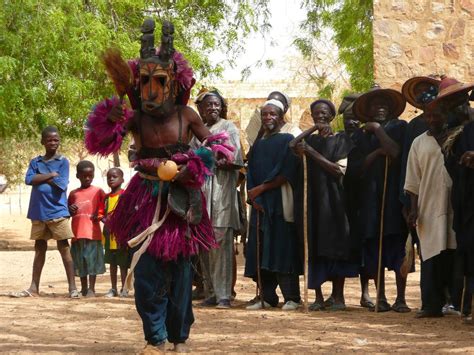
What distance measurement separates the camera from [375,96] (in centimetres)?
1071

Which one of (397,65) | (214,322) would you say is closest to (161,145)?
(214,322)

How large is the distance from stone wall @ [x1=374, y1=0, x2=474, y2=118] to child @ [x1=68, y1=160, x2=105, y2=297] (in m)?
4.24

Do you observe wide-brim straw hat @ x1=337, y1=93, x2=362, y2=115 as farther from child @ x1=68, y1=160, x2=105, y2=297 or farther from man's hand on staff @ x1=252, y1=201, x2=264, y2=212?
child @ x1=68, y1=160, x2=105, y2=297

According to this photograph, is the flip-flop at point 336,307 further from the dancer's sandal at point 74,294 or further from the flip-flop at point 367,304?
the dancer's sandal at point 74,294

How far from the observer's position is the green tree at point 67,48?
19.5 meters

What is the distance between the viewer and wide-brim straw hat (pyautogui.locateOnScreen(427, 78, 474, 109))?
8961mm

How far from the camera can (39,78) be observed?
66.5ft

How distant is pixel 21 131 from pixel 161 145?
14.7 meters

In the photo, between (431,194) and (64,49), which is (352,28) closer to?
(64,49)

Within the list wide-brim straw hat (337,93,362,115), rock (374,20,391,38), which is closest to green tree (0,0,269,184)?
rock (374,20,391,38)

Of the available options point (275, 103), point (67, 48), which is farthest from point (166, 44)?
point (67, 48)

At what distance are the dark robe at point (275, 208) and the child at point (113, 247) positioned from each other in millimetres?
1836

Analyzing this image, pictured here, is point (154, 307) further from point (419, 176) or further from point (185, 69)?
point (419, 176)

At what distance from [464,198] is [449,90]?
888mm
